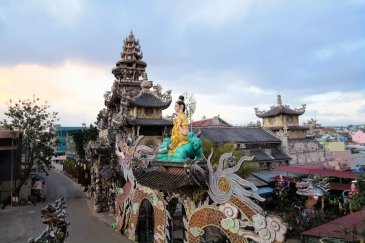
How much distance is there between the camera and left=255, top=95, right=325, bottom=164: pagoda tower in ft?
118

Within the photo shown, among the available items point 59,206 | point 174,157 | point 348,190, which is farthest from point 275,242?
point 348,190

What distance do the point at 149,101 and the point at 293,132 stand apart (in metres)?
17.1

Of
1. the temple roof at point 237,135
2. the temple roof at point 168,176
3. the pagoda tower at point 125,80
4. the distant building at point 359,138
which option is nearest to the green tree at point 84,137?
the pagoda tower at point 125,80

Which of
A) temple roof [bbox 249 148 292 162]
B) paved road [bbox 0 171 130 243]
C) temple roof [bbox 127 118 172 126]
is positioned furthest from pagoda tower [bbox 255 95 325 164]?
paved road [bbox 0 171 130 243]

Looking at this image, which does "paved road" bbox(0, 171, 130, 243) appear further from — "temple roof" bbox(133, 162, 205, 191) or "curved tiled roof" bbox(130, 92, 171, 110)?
"curved tiled roof" bbox(130, 92, 171, 110)

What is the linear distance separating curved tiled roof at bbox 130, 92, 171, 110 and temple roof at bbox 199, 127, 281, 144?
444 centimetres

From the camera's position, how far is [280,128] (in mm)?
36750

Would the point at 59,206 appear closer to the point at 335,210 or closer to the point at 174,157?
the point at 174,157

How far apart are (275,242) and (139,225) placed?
9795mm

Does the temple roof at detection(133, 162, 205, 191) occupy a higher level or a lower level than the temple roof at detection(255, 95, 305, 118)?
lower

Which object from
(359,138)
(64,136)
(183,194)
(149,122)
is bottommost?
(183,194)

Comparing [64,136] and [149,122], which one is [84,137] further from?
[64,136]

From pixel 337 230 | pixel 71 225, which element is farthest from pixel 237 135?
pixel 337 230

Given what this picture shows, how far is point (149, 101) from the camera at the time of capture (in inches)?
1214
